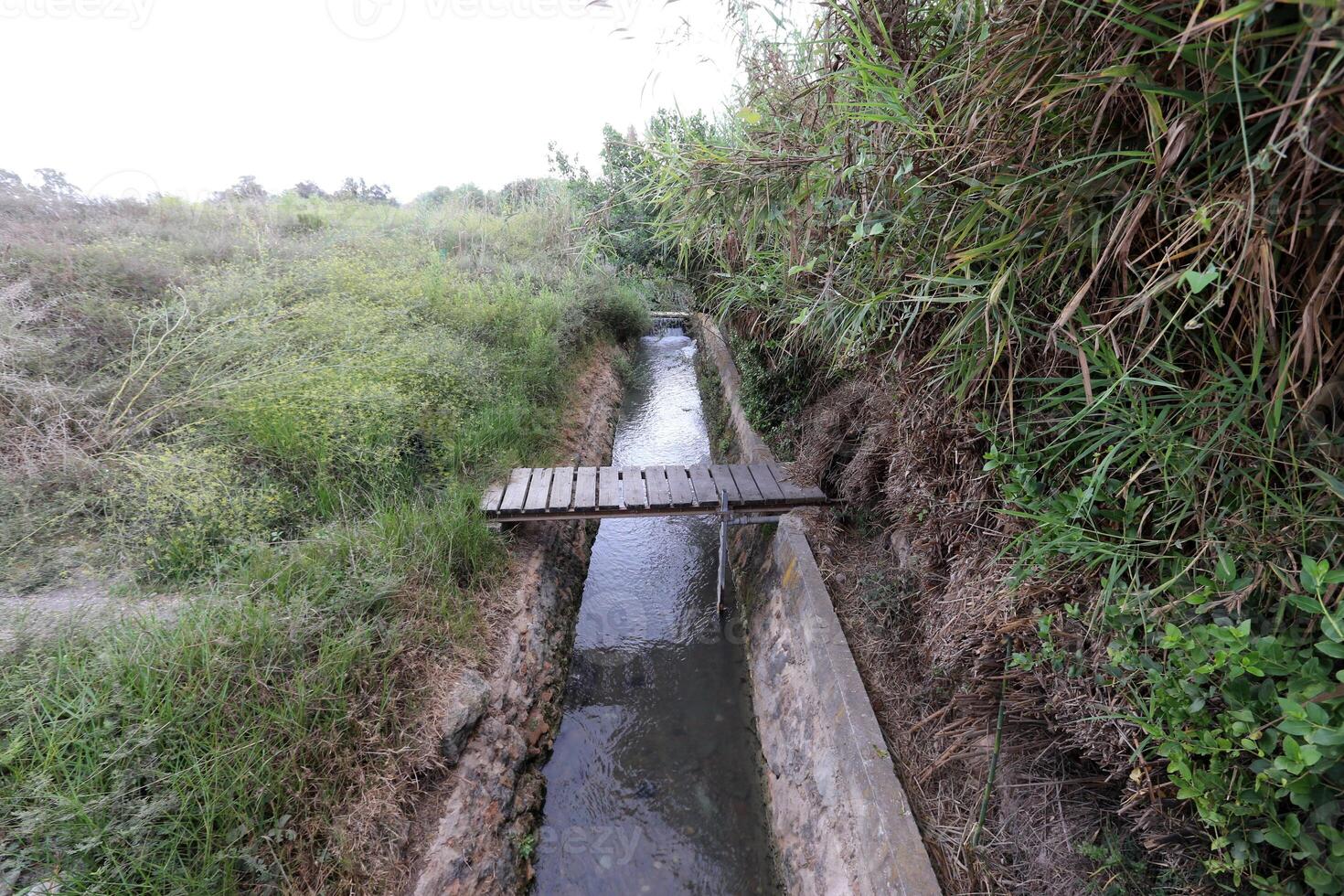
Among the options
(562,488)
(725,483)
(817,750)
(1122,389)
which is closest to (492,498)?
(562,488)

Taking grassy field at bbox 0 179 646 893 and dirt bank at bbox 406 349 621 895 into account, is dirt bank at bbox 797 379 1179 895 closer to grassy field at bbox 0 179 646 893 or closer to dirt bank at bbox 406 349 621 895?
dirt bank at bbox 406 349 621 895

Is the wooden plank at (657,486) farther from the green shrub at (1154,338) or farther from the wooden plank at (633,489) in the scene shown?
the green shrub at (1154,338)

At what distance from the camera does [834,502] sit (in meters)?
3.76

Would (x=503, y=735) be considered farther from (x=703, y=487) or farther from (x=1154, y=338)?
(x=1154, y=338)

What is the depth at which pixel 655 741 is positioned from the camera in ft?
10.6

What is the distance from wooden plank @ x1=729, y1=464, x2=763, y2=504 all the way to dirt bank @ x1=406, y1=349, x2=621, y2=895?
152 centimetres

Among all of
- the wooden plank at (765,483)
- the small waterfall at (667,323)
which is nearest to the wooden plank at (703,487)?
the wooden plank at (765,483)

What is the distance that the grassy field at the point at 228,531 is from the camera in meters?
1.66

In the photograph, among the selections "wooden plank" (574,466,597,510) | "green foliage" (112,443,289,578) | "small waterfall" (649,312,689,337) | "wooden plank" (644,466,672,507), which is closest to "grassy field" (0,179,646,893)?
"green foliage" (112,443,289,578)

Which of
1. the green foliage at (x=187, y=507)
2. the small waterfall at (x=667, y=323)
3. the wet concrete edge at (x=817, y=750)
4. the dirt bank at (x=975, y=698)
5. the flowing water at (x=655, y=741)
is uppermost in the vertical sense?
the green foliage at (x=187, y=507)

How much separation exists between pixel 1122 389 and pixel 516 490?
11.6 feet

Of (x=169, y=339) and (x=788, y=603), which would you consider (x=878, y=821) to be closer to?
(x=788, y=603)

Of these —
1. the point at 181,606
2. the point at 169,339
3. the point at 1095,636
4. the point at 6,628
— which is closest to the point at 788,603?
the point at 1095,636

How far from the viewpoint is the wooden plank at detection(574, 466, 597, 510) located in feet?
12.3
